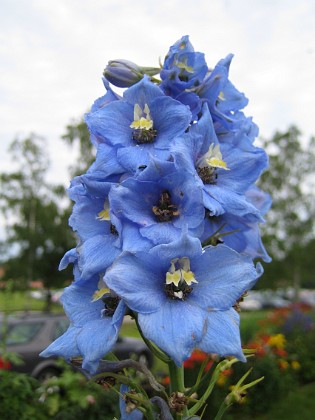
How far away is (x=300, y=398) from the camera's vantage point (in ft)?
25.3

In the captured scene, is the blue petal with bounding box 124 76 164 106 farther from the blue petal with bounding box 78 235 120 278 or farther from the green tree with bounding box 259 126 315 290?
the green tree with bounding box 259 126 315 290

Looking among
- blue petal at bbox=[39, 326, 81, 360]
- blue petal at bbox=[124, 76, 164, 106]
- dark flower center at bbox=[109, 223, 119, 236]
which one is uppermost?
blue petal at bbox=[124, 76, 164, 106]

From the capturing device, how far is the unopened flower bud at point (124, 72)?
185 cm

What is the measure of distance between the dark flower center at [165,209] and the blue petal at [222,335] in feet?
1.12

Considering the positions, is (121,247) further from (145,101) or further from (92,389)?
(92,389)

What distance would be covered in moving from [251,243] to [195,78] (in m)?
0.68

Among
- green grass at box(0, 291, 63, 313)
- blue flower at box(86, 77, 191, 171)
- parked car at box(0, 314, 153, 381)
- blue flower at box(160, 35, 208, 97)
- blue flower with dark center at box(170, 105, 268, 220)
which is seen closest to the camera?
blue flower with dark center at box(170, 105, 268, 220)

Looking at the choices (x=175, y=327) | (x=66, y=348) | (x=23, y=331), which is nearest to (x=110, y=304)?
(x=66, y=348)

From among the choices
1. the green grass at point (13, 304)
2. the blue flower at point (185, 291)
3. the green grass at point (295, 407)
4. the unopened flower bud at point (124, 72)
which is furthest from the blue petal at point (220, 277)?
the green grass at point (295, 407)

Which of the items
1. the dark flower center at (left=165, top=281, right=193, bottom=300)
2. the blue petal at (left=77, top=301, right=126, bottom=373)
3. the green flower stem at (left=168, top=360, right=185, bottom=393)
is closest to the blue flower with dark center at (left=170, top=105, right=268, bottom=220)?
the dark flower center at (left=165, top=281, right=193, bottom=300)

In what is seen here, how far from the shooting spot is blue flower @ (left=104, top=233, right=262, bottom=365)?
1332mm

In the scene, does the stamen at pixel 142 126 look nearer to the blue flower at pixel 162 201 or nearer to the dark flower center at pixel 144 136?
the dark flower center at pixel 144 136

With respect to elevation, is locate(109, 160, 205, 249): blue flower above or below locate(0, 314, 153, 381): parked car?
above

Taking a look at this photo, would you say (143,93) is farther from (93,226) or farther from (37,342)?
(37,342)
